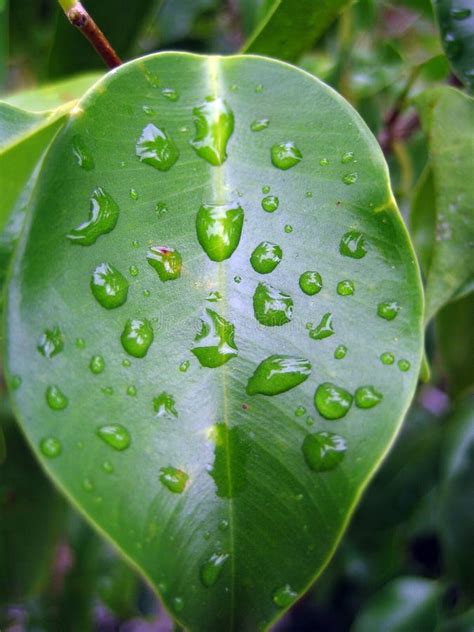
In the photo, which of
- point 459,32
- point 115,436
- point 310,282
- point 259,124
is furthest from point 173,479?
point 459,32

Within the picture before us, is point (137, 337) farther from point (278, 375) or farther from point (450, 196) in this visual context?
point (450, 196)

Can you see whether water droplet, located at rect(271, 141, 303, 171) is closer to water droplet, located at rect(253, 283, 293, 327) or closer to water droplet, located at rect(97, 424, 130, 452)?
water droplet, located at rect(253, 283, 293, 327)

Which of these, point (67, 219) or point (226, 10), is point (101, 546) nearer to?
point (67, 219)

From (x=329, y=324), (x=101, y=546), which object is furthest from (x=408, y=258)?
(x=101, y=546)

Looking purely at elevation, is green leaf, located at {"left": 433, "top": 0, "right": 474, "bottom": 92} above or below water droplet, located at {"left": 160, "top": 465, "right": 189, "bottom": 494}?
above

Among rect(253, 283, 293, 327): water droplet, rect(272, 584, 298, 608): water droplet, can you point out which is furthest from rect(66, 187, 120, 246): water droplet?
rect(272, 584, 298, 608): water droplet

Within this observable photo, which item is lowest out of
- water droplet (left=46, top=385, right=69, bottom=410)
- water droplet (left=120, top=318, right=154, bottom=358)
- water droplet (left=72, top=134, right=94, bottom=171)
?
water droplet (left=46, top=385, right=69, bottom=410)
